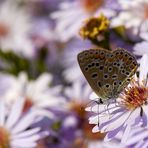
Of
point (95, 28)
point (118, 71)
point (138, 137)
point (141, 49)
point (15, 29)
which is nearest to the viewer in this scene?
point (138, 137)

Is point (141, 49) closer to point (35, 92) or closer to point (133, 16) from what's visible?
point (133, 16)

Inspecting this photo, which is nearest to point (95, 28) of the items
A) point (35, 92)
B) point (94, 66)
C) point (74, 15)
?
point (94, 66)

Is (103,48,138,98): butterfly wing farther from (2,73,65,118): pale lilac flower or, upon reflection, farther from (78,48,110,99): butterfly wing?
(2,73,65,118): pale lilac flower

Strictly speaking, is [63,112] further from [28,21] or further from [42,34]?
[28,21]

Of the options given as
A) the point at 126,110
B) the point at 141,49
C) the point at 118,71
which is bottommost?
the point at 126,110

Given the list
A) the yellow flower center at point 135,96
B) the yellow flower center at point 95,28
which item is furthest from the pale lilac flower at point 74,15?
the yellow flower center at point 135,96

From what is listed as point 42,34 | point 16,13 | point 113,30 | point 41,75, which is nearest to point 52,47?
point 42,34

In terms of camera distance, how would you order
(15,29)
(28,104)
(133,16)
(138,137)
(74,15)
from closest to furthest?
1. (138,137)
2. (133,16)
3. (28,104)
4. (74,15)
5. (15,29)
